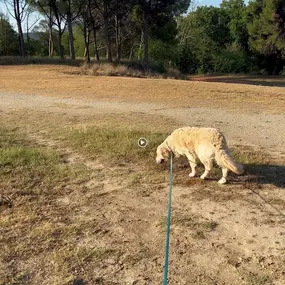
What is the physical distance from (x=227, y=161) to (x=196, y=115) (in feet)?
20.3

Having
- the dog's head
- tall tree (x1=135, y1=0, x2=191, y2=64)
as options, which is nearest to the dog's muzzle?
the dog's head

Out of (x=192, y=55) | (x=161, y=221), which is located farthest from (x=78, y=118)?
(x=192, y=55)

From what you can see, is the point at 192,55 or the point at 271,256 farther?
the point at 192,55

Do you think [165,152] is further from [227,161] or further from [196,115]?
[196,115]

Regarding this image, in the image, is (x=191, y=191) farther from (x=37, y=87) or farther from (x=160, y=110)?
(x=37, y=87)

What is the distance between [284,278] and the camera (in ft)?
9.67

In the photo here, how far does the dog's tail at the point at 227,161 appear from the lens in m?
4.43

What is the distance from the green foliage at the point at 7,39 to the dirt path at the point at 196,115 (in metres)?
30.5

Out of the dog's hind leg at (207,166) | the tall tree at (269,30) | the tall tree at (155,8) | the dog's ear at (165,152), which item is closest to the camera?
the dog's hind leg at (207,166)

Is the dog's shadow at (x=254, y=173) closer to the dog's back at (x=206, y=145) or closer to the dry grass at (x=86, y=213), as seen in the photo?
the dry grass at (x=86, y=213)

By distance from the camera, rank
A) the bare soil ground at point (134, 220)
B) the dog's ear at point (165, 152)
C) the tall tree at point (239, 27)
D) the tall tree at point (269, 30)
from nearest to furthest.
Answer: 1. the bare soil ground at point (134, 220)
2. the dog's ear at point (165, 152)
3. the tall tree at point (269, 30)
4. the tall tree at point (239, 27)

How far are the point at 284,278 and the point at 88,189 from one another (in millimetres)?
2677

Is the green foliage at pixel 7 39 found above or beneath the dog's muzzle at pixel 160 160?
above

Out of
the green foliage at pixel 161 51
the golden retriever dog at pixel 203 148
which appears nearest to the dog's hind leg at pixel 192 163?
the golden retriever dog at pixel 203 148
